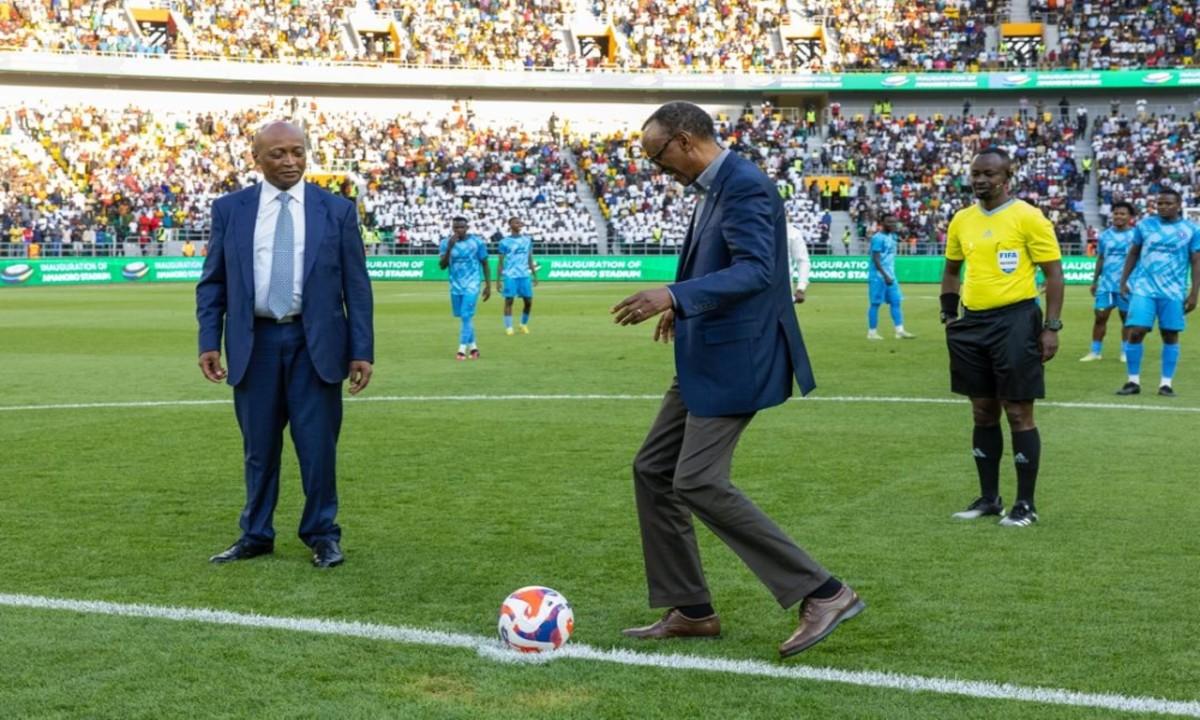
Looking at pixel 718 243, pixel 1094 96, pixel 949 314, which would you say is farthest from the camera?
pixel 1094 96

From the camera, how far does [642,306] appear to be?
479 centimetres

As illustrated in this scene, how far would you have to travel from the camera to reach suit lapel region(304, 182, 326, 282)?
6770 millimetres

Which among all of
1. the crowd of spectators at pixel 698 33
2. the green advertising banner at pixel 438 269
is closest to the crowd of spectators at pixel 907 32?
the crowd of spectators at pixel 698 33

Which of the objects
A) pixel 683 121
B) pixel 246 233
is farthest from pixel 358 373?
pixel 683 121

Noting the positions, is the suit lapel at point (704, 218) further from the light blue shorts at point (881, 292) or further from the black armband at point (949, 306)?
the light blue shorts at point (881, 292)

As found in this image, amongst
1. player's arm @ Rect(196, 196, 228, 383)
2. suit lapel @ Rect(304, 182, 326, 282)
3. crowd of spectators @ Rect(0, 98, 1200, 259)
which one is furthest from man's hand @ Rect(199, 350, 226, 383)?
crowd of spectators @ Rect(0, 98, 1200, 259)

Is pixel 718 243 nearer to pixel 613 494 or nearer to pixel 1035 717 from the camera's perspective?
pixel 1035 717

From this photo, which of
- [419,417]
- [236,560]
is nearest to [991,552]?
[236,560]

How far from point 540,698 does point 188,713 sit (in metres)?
1.17

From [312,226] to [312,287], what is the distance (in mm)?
301

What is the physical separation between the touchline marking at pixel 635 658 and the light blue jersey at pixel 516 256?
58.8ft

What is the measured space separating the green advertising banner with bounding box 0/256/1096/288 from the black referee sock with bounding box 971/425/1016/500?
3489cm

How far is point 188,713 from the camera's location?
4.64 meters

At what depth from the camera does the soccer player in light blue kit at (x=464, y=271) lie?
63.3ft
